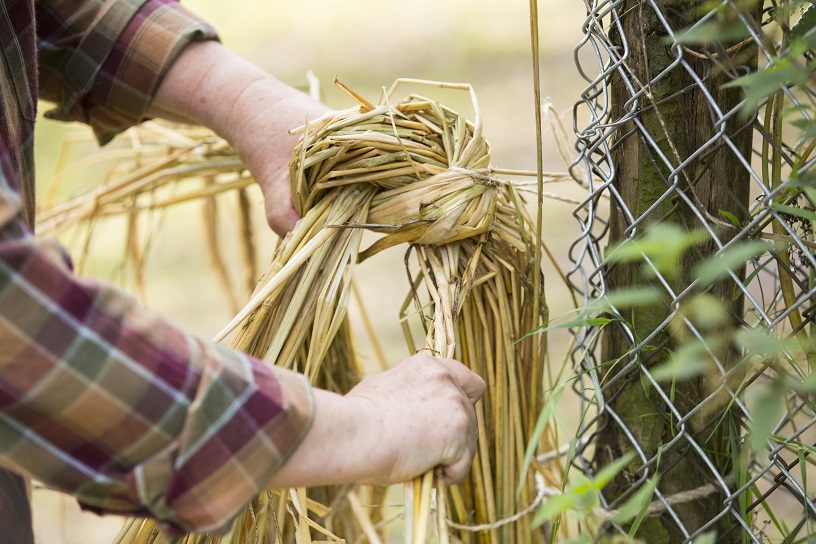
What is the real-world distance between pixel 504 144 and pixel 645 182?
2.87 meters

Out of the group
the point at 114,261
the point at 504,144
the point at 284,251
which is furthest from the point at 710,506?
the point at 114,261

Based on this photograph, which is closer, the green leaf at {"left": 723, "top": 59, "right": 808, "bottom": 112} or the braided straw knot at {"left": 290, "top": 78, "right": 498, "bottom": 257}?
the green leaf at {"left": 723, "top": 59, "right": 808, "bottom": 112}

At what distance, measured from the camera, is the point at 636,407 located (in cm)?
103

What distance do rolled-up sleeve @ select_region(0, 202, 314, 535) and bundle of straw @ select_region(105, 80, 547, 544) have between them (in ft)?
0.90

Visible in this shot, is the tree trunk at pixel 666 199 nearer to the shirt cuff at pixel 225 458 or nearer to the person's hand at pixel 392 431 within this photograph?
the person's hand at pixel 392 431

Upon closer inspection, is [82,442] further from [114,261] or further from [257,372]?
[114,261]

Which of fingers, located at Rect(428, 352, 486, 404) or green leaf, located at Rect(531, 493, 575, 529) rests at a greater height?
green leaf, located at Rect(531, 493, 575, 529)

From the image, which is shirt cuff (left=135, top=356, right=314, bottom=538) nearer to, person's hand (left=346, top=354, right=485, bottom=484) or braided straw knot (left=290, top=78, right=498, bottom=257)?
person's hand (left=346, top=354, right=485, bottom=484)

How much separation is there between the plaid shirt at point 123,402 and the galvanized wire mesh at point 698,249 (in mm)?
390

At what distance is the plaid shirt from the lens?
0.61m

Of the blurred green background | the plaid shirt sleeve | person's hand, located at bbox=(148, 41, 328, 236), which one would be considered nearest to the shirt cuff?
person's hand, located at bbox=(148, 41, 328, 236)

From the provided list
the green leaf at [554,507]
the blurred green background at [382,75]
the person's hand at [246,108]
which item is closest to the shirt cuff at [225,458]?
the green leaf at [554,507]

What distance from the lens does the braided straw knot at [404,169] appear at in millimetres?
982

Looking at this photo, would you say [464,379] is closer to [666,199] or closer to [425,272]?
[425,272]
